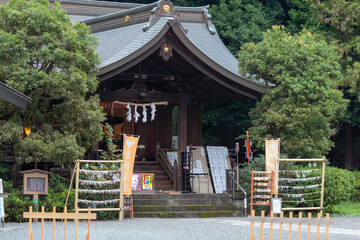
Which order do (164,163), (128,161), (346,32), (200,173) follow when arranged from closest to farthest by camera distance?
(128,161) → (200,173) → (164,163) → (346,32)

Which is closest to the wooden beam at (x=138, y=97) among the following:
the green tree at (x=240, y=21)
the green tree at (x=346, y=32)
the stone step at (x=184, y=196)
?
the stone step at (x=184, y=196)

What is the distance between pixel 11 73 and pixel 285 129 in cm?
910

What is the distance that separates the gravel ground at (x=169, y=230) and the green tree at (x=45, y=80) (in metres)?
1.97

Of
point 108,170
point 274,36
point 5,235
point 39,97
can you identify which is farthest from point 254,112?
point 5,235

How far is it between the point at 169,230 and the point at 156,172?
256 inches

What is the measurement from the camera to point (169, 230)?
44.1 ft

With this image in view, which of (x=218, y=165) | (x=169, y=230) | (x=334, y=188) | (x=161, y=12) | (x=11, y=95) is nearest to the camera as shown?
(x=11, y=95)

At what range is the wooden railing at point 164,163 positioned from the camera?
63.7ft

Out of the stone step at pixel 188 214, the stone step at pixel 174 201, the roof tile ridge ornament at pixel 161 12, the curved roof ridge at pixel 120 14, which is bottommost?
the stone step at pixel 188 214

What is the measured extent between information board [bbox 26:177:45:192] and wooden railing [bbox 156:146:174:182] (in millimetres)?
5363

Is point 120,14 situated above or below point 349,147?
above

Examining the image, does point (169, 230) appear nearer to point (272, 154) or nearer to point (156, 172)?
point (272, 154)

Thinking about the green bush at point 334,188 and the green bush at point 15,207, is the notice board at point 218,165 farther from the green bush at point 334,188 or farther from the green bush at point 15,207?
the green bush at point 15,207

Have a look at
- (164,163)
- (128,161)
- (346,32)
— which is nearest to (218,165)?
(164,163)
